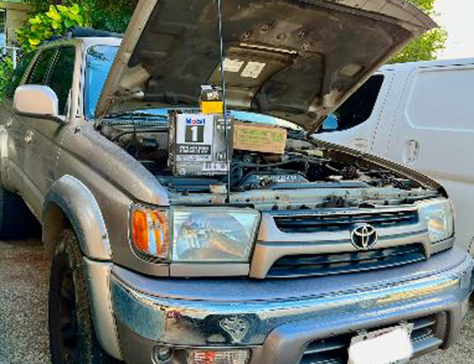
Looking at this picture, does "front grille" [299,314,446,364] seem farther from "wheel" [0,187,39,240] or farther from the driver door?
"wheel" [0,187,39,240]

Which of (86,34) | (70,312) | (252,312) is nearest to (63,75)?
(86,34)

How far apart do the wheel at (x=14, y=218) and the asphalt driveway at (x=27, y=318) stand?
0.27 metres

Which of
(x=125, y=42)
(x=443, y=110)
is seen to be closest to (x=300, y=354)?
(x=125, y=42)

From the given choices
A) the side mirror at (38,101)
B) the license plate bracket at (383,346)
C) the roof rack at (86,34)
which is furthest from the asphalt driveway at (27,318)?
the roof rack at (86,34)

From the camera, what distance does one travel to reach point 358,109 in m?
5.05

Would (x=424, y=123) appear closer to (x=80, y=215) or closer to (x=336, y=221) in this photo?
(x=336, y=221)

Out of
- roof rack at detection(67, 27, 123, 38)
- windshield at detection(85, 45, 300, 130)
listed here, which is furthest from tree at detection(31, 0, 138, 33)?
windshield at detection(85, 45, 300, 130)

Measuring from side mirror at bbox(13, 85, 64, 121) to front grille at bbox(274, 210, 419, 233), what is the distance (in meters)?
1.54

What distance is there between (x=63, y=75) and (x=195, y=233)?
6.37ft

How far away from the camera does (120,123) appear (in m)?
3.11

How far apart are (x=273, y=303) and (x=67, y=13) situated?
6025 mm

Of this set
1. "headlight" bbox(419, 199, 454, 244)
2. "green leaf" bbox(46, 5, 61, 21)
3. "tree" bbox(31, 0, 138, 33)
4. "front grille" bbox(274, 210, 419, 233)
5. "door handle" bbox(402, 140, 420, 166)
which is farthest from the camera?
"tree" bbox(31, 0, 138, 33)

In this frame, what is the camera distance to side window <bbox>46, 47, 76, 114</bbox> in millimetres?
3266

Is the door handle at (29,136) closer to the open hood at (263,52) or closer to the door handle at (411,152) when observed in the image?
the open hood at (263,52)
